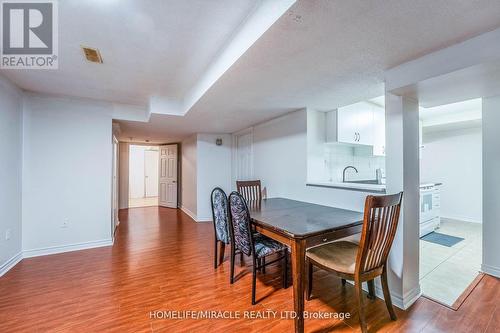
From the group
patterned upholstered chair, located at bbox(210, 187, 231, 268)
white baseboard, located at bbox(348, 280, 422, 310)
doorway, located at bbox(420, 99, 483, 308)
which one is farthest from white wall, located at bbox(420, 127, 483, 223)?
patterned upholstered chair, located at bbox(210, 187, 231, 268)

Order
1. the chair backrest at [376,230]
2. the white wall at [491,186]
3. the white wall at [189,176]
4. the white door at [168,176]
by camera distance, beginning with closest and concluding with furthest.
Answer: the chair backrest at [376,230]
the white wall at [491,186]
the white wall at [189,176]
the white door at [168,176]

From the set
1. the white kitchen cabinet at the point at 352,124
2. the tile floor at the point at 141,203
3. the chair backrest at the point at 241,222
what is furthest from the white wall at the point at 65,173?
the tile floor at the point at 141,203

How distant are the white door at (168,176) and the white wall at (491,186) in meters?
6.39

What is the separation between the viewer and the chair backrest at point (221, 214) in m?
2.39

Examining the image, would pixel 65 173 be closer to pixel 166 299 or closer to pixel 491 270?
pixel 166 299

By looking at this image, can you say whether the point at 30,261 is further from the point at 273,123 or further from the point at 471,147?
the point at 471,147

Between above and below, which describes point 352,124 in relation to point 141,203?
above

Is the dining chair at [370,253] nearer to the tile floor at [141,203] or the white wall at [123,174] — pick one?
the white wall at [123,174]

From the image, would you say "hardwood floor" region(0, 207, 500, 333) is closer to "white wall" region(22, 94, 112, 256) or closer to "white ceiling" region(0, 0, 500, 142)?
"white wall" region(22, 94, 112, 256)

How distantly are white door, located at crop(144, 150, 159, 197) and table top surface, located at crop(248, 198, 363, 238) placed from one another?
7822mm

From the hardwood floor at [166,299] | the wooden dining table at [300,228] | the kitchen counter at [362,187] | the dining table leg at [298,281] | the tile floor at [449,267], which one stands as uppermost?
the kitchen counter at [362,187]

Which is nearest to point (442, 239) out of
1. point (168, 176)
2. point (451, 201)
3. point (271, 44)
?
point (451, 201)

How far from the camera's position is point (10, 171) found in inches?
103

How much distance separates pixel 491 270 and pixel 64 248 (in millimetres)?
5422
